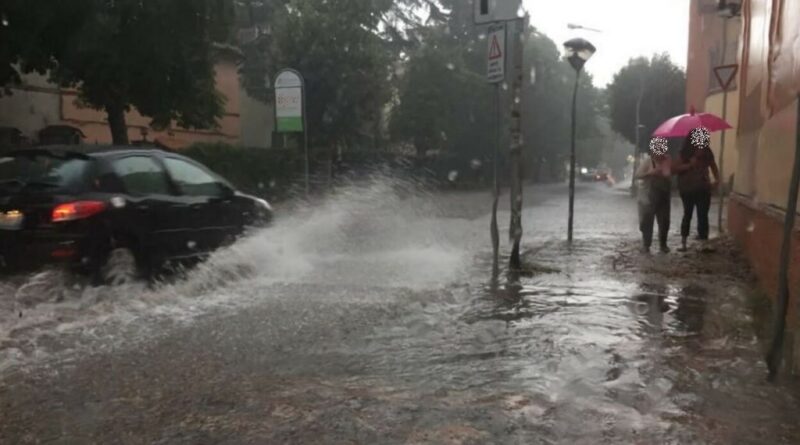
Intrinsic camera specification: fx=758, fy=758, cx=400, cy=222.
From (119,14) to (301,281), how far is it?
25.6 feet

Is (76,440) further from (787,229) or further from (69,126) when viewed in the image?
(69,126)

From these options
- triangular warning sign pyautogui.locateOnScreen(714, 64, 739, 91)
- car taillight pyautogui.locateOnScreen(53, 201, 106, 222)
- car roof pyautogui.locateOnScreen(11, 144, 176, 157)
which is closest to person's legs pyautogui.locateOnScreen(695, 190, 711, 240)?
triangular warning sign pyautogui.locateOnScreen(714, 64, 739, 91)

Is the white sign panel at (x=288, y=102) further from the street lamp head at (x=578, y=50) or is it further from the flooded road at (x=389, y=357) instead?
the flooded road at (x=389, y=357)

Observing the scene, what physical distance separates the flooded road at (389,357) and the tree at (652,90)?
121 ft

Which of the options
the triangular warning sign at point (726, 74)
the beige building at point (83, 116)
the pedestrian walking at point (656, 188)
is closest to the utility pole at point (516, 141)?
the pedestrian walking at point (656, 188)

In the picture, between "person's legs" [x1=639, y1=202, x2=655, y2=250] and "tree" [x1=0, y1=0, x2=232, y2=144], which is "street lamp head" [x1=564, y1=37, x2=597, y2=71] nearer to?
"person's legs" [x1=639, y1=202, x2=655, y2=250]

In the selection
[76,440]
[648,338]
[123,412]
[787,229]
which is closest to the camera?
[76,440]

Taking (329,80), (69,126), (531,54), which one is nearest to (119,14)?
(69,126)

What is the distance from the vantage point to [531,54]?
46188 mm

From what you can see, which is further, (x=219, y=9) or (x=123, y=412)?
(x=219, y=9)

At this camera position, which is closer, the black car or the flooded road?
the flooded road

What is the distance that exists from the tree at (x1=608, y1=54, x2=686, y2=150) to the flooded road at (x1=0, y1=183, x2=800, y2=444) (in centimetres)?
3697

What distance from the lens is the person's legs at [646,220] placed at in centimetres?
1052

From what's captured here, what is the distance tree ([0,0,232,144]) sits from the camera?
1300cm
